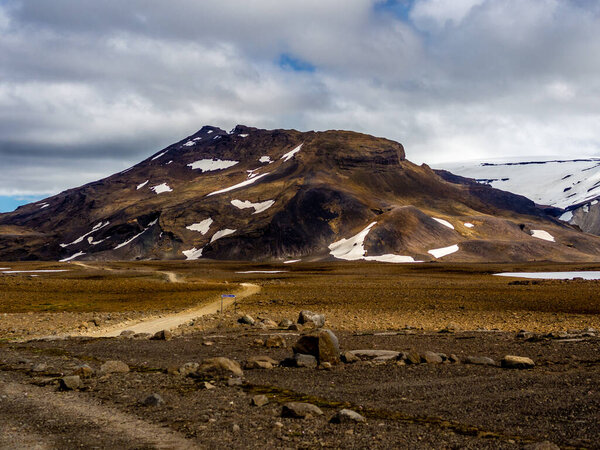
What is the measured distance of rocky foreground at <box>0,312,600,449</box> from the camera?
1092cm

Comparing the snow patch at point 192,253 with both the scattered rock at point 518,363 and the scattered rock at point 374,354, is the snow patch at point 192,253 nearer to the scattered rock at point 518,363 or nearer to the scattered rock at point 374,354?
the scattered rock at point 374,354

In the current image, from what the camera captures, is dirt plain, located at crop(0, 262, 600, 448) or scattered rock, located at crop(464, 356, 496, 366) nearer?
dirt plain, located at crop(0, 262, 600, 448)

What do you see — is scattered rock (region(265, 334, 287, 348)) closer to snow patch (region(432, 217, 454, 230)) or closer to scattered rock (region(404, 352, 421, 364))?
scattered rock (region(404, 352, 421, 364))

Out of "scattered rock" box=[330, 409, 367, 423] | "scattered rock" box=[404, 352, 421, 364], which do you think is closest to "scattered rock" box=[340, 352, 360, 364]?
"scattered rock" box=[404, 352, 421, 364]

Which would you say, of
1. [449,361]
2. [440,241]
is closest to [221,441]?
[449,361]

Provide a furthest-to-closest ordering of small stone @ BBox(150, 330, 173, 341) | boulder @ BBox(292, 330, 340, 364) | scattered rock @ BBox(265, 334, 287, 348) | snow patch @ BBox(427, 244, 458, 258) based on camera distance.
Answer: snow patch @ BBox(427, 244, 458, 258)
small stone @ BBox(150, 330, 173, 341)
scattered rock @ BBox(265, 334, 287, 348)
boulder @ BBox(292, 330, 340, 364)

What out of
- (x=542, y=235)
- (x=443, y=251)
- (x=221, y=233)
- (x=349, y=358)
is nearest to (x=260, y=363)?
(x=349, y=358)

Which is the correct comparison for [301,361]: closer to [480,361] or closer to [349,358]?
[349,358]

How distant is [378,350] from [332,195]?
157515 mm

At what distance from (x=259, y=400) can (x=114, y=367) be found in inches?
269

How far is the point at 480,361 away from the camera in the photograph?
56.4ft

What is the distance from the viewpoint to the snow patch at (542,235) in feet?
578

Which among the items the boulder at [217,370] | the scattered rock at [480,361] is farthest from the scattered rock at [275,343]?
the scattered rock at [480,361]

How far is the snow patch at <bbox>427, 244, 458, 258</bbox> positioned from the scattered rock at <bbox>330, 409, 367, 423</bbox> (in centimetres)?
13364
